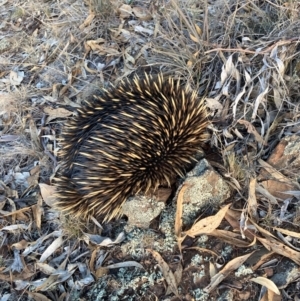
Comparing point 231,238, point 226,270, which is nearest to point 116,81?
point 231,238

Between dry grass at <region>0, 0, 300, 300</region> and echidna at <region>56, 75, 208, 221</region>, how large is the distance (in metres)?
0.22

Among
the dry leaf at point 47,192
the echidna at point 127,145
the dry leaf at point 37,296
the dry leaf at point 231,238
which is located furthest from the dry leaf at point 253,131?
the dry leaf at point 37,296

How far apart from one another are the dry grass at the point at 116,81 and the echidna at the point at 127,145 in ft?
0.71

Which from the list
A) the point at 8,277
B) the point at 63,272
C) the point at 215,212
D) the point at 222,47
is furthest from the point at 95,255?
the point at 222,47

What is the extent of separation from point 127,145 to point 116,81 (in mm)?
1070

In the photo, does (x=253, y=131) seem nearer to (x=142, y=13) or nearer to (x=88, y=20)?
(x=142, y=13)

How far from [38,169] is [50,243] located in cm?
65

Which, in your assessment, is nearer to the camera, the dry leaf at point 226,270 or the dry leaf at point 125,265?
the dry leaf at point 226,270

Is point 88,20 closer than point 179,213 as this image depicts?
No

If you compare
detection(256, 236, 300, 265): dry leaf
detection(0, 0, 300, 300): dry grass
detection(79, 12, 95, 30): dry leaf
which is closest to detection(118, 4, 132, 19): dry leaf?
detection(0, 0, 300, 300): dry grass

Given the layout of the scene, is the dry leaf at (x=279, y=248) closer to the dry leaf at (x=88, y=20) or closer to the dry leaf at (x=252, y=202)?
the dry leaf at (x=252, y=202)

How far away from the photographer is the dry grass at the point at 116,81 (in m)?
2.94

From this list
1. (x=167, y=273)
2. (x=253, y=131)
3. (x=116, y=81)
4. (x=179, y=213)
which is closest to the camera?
(x=167, y=273)

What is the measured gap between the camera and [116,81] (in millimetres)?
3732
